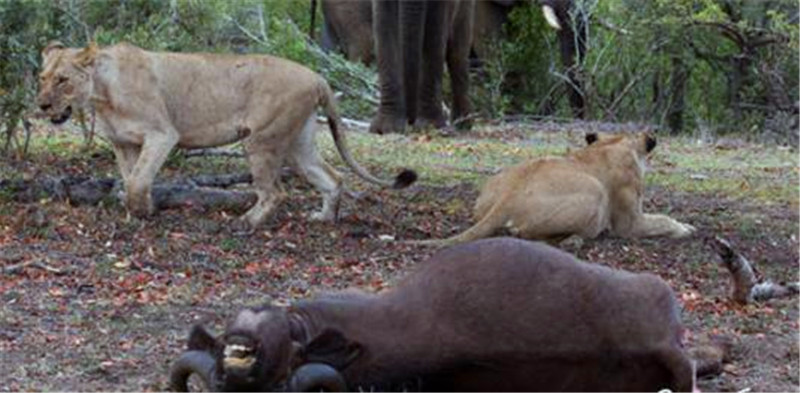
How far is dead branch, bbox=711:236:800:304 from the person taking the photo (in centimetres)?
640

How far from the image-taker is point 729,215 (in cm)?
995

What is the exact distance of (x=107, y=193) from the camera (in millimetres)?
9188

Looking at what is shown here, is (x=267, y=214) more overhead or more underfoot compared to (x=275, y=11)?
more overhead

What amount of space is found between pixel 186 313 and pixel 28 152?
16.9ft

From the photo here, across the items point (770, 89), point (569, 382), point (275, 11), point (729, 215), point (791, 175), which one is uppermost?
point (569, 382)

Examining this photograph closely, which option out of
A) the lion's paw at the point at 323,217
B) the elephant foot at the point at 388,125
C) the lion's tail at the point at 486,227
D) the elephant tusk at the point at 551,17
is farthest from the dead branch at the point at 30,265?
the elephant tusk at the point at 551,17

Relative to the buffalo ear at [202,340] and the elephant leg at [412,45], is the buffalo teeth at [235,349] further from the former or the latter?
the elephant leg at [412,45]

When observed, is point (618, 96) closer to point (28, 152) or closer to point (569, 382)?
point (28, 152)

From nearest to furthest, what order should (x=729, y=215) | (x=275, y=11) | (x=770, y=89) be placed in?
(x=729, y=215)
(x=770, y=89)
(x=275, y=11)

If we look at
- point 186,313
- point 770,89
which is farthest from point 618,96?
point 186,313

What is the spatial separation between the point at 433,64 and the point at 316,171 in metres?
6.24

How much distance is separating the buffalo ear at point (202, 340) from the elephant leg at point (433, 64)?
10653mm

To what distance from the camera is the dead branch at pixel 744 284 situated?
21.0 feet

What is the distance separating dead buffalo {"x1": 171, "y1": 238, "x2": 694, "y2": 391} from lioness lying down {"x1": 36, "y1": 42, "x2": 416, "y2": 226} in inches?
172
